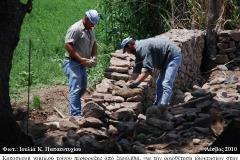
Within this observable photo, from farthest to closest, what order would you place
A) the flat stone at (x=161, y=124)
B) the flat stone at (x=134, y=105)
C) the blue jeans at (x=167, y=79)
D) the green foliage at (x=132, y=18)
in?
1. the green foliage at (x=132, y=18)
2. the blue jeans at (x=167, y=79)
3. the flat stone at (x=134, y=105)
4. the flat stone at (x=161, y=124)

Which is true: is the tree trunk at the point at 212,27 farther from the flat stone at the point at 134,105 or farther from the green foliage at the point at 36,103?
the flat stone at the point at 134,105

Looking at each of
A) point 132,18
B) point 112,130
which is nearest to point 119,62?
point 112,130

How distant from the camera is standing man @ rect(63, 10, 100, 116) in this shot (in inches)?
383

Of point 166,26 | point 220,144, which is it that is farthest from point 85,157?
point 166,26

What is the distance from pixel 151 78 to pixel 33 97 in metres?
2.66

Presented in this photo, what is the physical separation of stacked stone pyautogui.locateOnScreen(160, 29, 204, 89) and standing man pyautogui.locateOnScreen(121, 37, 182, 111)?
1733 mm

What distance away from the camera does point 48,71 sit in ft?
45.7

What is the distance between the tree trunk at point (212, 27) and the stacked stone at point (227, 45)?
13 centimetres

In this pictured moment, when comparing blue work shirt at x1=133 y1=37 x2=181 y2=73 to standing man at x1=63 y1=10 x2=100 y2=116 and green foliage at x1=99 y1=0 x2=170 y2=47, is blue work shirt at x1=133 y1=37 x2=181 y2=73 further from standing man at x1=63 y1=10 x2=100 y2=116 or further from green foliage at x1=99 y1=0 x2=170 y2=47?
green foliage at x1=99 y1=0 x2=170 y2=47

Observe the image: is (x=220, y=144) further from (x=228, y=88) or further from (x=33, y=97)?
(x=33, y=97)

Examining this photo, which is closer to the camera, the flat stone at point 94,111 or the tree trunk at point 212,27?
the flat stone at point 94,111

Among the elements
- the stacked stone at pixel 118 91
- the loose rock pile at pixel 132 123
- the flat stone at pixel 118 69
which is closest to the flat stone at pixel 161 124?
the loose rock pile at pixel 132 123

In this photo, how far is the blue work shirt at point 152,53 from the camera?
31.9ft

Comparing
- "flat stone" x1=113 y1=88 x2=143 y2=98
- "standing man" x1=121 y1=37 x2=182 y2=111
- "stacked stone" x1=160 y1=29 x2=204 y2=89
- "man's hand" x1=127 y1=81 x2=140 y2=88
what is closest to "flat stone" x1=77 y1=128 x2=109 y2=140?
"flat stone" x1=113 y1=88 x2=143 y2=98
